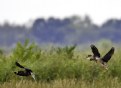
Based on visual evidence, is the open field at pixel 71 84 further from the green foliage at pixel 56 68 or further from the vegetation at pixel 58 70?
the green foliage at pixel 56 68

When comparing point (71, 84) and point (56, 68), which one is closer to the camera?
point (71, 84)

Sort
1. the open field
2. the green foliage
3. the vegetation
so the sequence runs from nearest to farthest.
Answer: the open field, the vegetation, the green foliage

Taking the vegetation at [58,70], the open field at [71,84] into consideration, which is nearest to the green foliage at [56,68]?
the vegetation at [58,70]

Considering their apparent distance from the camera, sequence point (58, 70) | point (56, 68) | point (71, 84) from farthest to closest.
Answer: point (56, 68) < point (58, 70) < point (71, 84)

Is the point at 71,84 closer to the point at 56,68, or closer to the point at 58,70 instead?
the point at 58,70

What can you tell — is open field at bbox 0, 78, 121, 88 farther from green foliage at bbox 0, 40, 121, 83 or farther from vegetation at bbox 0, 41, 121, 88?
green foliage at bbox 0, 40, 121, 83

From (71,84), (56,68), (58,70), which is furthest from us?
(56,68)

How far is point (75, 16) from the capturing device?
143875 millimetres

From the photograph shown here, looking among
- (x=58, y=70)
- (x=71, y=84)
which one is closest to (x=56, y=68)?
(x=58, y=70)

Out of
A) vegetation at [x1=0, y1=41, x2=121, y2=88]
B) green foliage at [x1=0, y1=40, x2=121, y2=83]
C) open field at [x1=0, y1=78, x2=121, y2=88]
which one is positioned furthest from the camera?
green foliage at [x1=0, y1=40, x2=121, y2=83]

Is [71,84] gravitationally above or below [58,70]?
below

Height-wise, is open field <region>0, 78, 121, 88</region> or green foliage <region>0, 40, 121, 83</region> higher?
green foliage <region>0, 40, 121, 83</region>

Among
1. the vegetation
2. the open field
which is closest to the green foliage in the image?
the vegetation

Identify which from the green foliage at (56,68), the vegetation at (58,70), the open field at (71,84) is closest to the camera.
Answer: the open field at (71,84)
